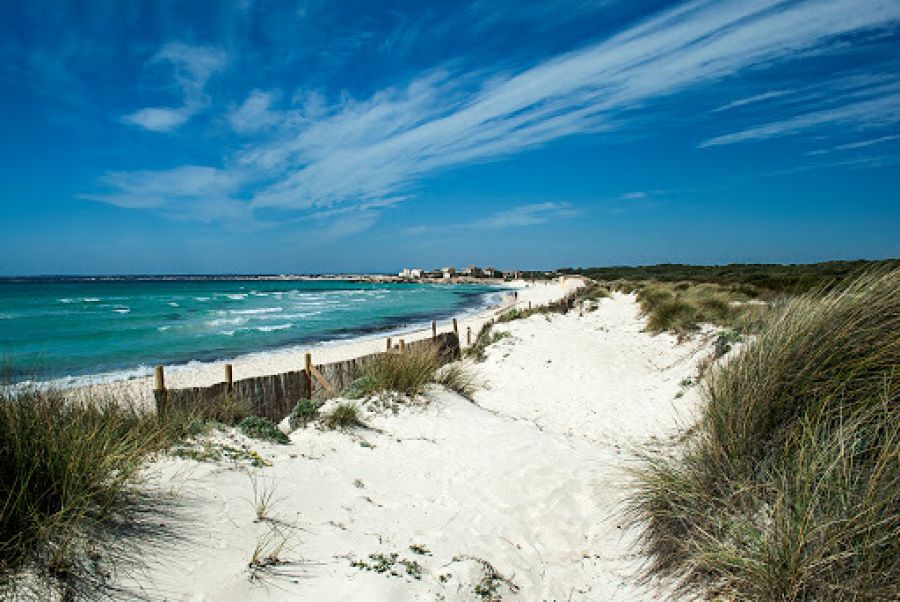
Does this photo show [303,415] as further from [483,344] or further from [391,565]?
[483,344]

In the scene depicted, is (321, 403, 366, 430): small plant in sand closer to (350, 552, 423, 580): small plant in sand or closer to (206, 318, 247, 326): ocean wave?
(350, 552, 423, 580): small plant in sand

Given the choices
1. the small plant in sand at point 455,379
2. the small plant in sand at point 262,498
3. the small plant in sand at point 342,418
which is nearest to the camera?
the small plant in sand at point 262,498

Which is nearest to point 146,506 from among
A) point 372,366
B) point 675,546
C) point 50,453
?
point 50,453

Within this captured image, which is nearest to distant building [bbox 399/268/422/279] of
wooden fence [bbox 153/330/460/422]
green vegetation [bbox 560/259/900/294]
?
green vegetation [bbox 560/259/900/294]

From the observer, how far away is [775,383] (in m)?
3.28

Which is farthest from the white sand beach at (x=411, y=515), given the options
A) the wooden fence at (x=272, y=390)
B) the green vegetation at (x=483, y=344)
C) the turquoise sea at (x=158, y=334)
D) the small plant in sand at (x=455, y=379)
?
the turquoise sea at (x=158, y=334)

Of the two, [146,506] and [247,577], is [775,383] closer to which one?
[247,577]

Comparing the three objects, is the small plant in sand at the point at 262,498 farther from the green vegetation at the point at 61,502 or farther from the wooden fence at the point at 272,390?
the wooden fence at the point at 272,390

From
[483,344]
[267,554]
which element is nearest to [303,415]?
[267,554]

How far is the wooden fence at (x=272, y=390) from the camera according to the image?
6086 mm

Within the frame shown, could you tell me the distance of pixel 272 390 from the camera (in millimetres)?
7605

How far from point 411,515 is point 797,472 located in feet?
8.95

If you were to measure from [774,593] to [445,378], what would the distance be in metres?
6.20

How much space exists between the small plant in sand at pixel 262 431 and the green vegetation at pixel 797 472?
359cm
